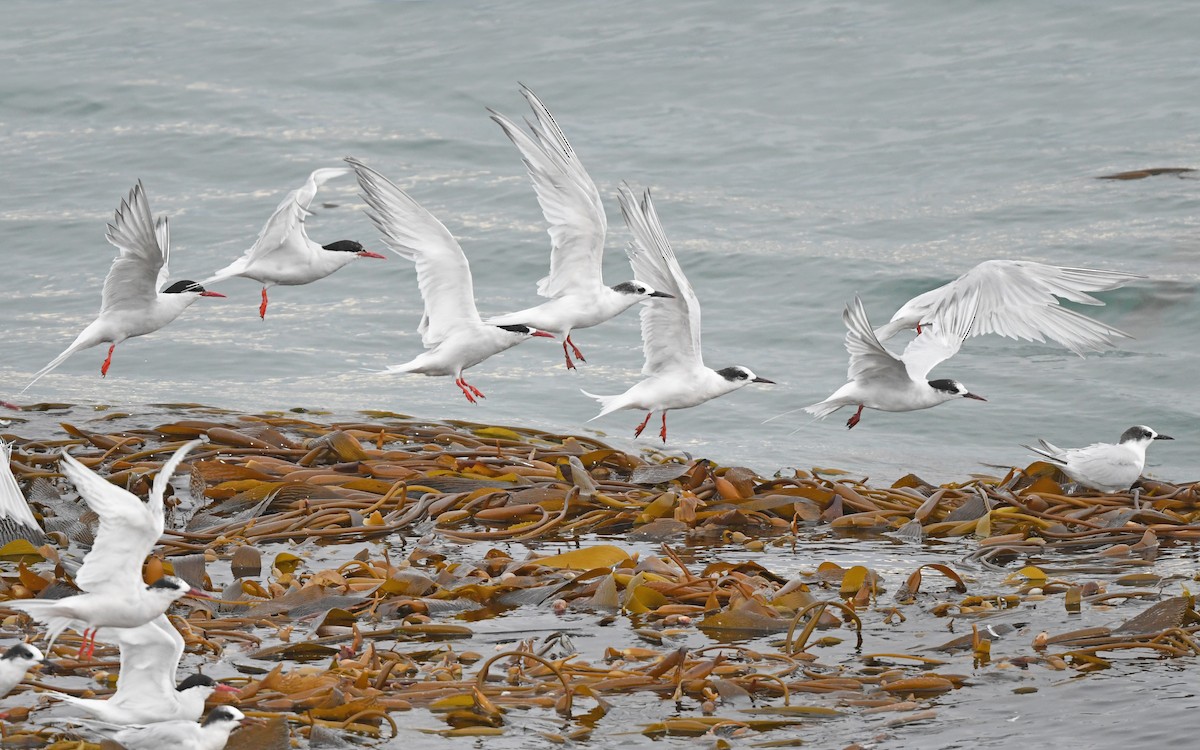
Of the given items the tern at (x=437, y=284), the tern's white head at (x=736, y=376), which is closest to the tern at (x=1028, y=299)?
the tern's white head at (x=736, y=376)

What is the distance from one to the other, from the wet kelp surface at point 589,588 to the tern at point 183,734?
0.44 ft

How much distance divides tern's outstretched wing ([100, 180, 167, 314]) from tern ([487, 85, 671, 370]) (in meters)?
2.02

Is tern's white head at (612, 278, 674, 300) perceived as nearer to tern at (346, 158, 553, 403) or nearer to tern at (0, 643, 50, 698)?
tern at (346, 158, 553, 403)

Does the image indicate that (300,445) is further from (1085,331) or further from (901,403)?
(1085,331)

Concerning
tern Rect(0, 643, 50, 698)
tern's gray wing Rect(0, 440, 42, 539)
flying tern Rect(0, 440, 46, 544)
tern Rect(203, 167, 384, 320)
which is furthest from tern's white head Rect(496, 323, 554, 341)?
tern Rect(0, 643, 50, 698)

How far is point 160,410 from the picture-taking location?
1029 cm

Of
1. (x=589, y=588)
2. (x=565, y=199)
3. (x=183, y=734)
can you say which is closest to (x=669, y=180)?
(x=565, y=199)

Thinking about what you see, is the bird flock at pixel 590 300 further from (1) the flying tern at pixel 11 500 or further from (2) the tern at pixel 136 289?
(1) the flying tern at pixel 11 500

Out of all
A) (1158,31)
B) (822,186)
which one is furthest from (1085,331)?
(1158,31)

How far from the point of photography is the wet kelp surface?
509cm

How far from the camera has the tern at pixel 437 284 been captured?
9.00 metres

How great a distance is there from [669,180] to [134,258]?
41.2ft

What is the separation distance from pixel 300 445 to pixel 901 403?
3781mm

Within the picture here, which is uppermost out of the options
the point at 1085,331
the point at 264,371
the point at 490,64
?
the point at 490,64
